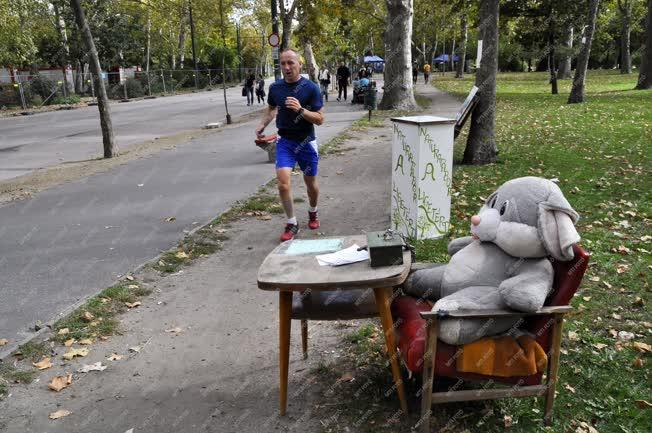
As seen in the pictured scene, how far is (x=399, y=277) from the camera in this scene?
328cm

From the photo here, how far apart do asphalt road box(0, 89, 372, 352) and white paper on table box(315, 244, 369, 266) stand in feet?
9.51

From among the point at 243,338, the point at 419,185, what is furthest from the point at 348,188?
the point at 243,338

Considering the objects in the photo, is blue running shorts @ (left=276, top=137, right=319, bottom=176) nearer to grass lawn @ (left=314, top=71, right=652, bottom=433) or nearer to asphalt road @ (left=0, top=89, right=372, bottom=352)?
asphalt road @ (left=0, top=89, right=372, bottom=352)

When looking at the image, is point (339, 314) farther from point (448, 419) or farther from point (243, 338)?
point (243, 338)

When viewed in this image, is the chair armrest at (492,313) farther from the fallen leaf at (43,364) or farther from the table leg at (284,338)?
the fallen leaf at (43,364)

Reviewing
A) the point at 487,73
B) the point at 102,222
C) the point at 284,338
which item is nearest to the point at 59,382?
the point at 284,338

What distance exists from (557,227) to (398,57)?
2118 centimetres

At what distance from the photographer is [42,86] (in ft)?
120

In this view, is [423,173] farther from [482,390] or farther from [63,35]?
[63,35]

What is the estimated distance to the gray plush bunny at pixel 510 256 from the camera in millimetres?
3061

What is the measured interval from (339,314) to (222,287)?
2.30m

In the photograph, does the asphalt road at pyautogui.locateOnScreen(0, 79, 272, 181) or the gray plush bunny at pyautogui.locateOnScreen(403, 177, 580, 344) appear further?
the asphalt road at pyautogui.locateOnScreen(0, 79, 272, 181)

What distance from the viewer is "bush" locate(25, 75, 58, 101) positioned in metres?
36.2

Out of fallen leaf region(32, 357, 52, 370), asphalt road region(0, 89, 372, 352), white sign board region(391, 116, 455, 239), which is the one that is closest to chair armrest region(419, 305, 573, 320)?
fallen leaf region(32, 357, 52, 370)
